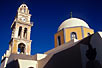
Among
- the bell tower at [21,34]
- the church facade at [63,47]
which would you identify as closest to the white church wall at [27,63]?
the church facade at [63,47]

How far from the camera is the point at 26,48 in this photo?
1772cm

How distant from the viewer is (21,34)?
18.2 meters

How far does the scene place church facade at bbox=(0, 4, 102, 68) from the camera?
310 inches

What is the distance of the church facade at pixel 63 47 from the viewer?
788cm

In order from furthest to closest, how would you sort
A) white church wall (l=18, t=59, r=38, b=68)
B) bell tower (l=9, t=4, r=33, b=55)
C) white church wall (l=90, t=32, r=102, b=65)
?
1. bell tower (l=9, t=4, r=33, b=55)
2. white church wall (l=18, t=59, r=38, b=68)
3. white church wall (l=90, t=32, r=102, b=65)

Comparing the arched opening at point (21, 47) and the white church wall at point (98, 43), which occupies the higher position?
the arched opening at point (21, 47)

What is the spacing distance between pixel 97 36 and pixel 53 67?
3975mm

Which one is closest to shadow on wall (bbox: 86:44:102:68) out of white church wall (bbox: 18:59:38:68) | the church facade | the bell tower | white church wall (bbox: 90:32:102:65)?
the church facade

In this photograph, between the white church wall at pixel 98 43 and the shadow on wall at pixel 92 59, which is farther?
the white church wall at pixel 98 43

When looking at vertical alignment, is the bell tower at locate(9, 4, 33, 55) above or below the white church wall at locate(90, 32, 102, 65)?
above

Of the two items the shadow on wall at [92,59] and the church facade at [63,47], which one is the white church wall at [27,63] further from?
the shadow on wall at [92,59]

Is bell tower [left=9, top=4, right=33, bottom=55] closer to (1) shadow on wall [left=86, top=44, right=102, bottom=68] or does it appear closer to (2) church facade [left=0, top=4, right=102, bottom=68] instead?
(2) church facade [left=0, top=4, right=102, bottom=68]

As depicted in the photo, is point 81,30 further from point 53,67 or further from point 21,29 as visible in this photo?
point 21,29

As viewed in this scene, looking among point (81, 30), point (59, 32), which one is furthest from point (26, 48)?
point (81, 30)
